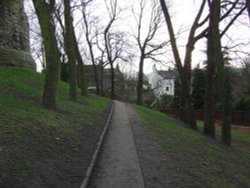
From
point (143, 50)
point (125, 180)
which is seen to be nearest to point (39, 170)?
point (125, 180)

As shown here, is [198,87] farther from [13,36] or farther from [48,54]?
[48,54]

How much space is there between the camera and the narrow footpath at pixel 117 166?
27.1 feet

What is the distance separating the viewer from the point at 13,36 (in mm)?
22547

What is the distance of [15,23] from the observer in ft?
74.8

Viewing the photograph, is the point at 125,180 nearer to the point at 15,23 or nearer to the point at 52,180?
the point at 52,180

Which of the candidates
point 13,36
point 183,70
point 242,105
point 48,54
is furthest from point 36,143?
point 242,105

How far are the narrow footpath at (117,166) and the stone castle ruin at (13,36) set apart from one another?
10238 mm

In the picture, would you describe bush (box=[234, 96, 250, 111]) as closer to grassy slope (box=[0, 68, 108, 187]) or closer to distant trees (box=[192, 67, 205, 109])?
distant trees (box=[192, 67, 205, 109])

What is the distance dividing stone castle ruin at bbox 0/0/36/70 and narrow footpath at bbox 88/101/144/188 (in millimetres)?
10238

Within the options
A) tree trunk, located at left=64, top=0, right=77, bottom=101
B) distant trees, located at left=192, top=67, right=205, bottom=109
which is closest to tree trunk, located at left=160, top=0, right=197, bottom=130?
tree trunk, located at left=64, top=0, right=77, bottom=101

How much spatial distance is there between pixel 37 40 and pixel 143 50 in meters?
15.7

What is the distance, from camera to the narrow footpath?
825cm

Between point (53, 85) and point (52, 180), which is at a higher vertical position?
point (53, 85)

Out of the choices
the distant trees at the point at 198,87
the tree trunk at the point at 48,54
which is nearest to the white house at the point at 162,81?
the distant trees at the point at 198,87
